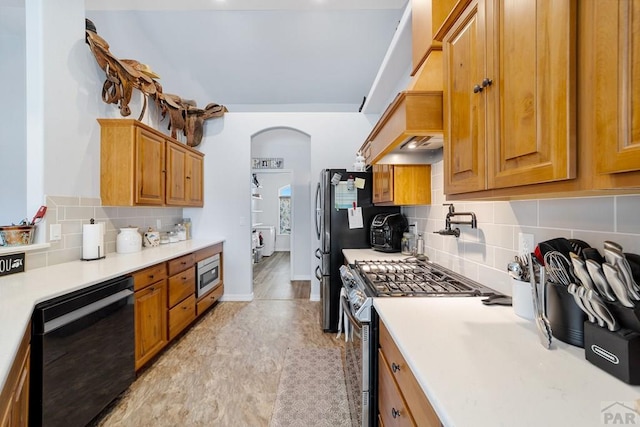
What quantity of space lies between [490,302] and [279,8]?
9.56 feet

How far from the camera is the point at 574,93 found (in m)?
0.63

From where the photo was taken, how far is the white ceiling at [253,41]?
8.68ft

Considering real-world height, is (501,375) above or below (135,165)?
below

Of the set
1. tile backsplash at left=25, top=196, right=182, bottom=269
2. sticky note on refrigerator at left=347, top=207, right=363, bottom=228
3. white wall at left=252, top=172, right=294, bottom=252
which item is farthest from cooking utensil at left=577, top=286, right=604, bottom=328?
white wall at left=252, top=172, right=294, bottom=252

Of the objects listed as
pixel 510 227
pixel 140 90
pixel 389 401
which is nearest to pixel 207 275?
pixel 140 90

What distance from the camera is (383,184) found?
2.48 meters

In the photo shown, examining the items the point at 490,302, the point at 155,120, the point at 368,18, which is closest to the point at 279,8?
the point at 368,18

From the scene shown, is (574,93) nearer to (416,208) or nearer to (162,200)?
(416,208)

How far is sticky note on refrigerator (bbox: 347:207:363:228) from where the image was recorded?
9.61 feet

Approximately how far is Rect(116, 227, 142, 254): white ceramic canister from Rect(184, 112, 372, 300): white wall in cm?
123

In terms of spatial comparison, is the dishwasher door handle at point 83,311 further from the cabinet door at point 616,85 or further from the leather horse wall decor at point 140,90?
the cabinet door at point 616,85

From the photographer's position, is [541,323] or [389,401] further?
[389,401]

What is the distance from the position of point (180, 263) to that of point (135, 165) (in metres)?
0.98

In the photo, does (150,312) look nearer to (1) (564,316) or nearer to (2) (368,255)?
(2) (368,255)
